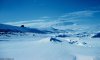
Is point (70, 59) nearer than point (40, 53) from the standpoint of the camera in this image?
Yes

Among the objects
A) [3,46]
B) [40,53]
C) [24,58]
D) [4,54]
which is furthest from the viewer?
[3,46]

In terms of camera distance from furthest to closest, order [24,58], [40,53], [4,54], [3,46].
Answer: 1. [3,46]
2. [40,53]
3. [4,54]
4. [24,58]

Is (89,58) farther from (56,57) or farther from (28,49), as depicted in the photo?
(28,49)

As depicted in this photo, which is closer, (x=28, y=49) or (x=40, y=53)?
(x=40, y=53)

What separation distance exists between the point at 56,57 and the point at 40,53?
1.17 metres

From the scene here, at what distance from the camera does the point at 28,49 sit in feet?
34.8

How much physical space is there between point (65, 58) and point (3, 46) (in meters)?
3.81

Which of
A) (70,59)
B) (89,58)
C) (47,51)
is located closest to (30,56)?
(47,51)

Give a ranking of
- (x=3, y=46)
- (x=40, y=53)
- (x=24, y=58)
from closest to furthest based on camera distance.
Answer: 1. (x=24, y=58)
2. (x=40, y=53)
3. (x=3, y=46)

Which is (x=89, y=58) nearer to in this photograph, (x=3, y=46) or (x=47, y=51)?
(x=47, y=51)

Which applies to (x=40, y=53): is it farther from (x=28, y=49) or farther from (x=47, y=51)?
(x=28, y=49)

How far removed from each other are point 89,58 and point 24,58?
328 centimetres

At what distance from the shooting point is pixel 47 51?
994 centimetres

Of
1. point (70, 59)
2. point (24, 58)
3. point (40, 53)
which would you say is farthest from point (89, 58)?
point (24, 58)
